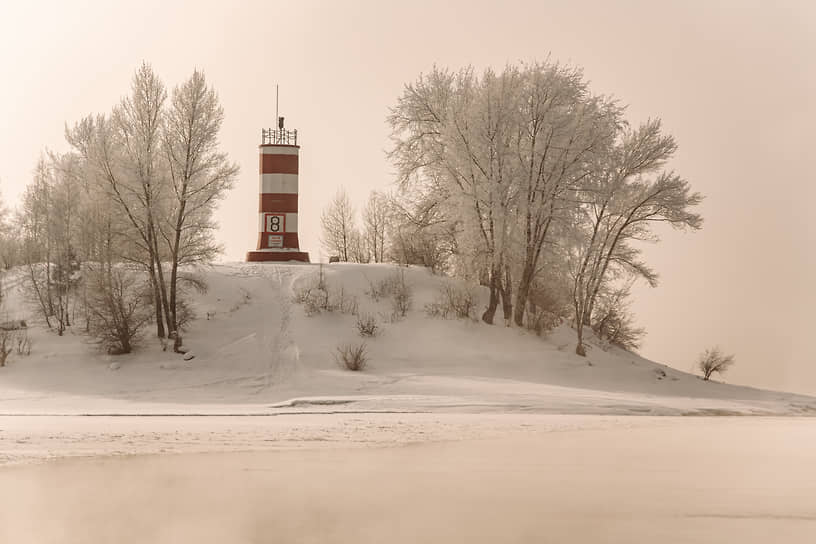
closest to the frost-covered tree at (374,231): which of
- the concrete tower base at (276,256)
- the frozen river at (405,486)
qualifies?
the concrete tower base at (276,256)

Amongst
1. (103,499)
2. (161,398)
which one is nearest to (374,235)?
(161,398)

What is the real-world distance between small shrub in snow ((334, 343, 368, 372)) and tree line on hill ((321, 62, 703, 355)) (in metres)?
4.72

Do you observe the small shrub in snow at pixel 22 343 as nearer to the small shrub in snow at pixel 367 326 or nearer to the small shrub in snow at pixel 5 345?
the small shrub in snow at pixel 5 345

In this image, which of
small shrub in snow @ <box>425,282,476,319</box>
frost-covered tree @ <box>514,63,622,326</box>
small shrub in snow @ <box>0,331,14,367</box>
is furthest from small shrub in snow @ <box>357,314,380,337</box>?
small shrub in snow @ <box>0,331,14,367</box>

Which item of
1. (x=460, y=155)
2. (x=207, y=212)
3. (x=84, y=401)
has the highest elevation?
(x=460, y=155)

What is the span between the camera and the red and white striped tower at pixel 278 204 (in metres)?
34.8

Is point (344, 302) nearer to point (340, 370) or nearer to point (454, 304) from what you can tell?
point (454, 304)

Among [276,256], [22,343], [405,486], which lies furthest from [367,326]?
[405,486]

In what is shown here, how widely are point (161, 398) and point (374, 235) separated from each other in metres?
20.4

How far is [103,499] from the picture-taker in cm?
849

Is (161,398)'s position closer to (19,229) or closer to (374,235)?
(19,229)

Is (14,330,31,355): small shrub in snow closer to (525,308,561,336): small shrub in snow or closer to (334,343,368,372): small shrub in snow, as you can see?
(334,343,368,372): small shrub in snow

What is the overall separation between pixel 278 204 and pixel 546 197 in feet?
39.1

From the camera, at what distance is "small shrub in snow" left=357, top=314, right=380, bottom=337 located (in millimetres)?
25688
